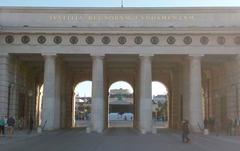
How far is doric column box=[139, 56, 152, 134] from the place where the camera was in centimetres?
5822

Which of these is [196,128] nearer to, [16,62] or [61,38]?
[61,38]

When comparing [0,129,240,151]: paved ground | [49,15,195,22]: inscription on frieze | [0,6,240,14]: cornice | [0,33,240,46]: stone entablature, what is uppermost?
[0,6,240,14]: cornice

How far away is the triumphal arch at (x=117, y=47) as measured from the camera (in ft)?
190

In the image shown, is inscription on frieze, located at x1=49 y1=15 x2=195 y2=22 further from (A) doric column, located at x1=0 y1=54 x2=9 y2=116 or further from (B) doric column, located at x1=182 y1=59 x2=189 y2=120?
(A) doric column, located at x1=0 y1=54 x2=9 y2=116

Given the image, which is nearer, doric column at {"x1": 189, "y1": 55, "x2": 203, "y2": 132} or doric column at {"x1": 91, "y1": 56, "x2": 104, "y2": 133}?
doric column at {"x1": 189, "y1": 55, "x2": 203, "y2": 132}

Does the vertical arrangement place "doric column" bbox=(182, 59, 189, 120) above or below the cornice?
below

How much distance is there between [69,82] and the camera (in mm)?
77750

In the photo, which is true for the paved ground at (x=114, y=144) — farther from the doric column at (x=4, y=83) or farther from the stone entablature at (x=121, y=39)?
the stone entablature at (x=121, y=39)

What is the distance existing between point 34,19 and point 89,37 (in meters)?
8.13

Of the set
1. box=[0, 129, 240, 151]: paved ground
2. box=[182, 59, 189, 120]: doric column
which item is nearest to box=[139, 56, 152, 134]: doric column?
box=[182, 59, 189, 120]: doric column

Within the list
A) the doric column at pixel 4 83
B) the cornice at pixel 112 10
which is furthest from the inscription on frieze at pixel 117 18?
the doric column at pixel 4 83

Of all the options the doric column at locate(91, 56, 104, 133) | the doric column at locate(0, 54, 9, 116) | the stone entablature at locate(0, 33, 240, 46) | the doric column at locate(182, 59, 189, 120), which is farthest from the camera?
the doric column at locate(182, 59, 189, 120)

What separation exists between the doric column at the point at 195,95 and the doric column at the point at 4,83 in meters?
23.3

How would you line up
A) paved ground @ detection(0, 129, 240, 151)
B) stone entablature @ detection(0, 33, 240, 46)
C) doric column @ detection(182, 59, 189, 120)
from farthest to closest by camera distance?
doric column @ detection(182, 59, 189, 120)
stone entablature @ detection(0, 33, 240, 46)
paved ground @ detection(0, 129, 240, 151)
